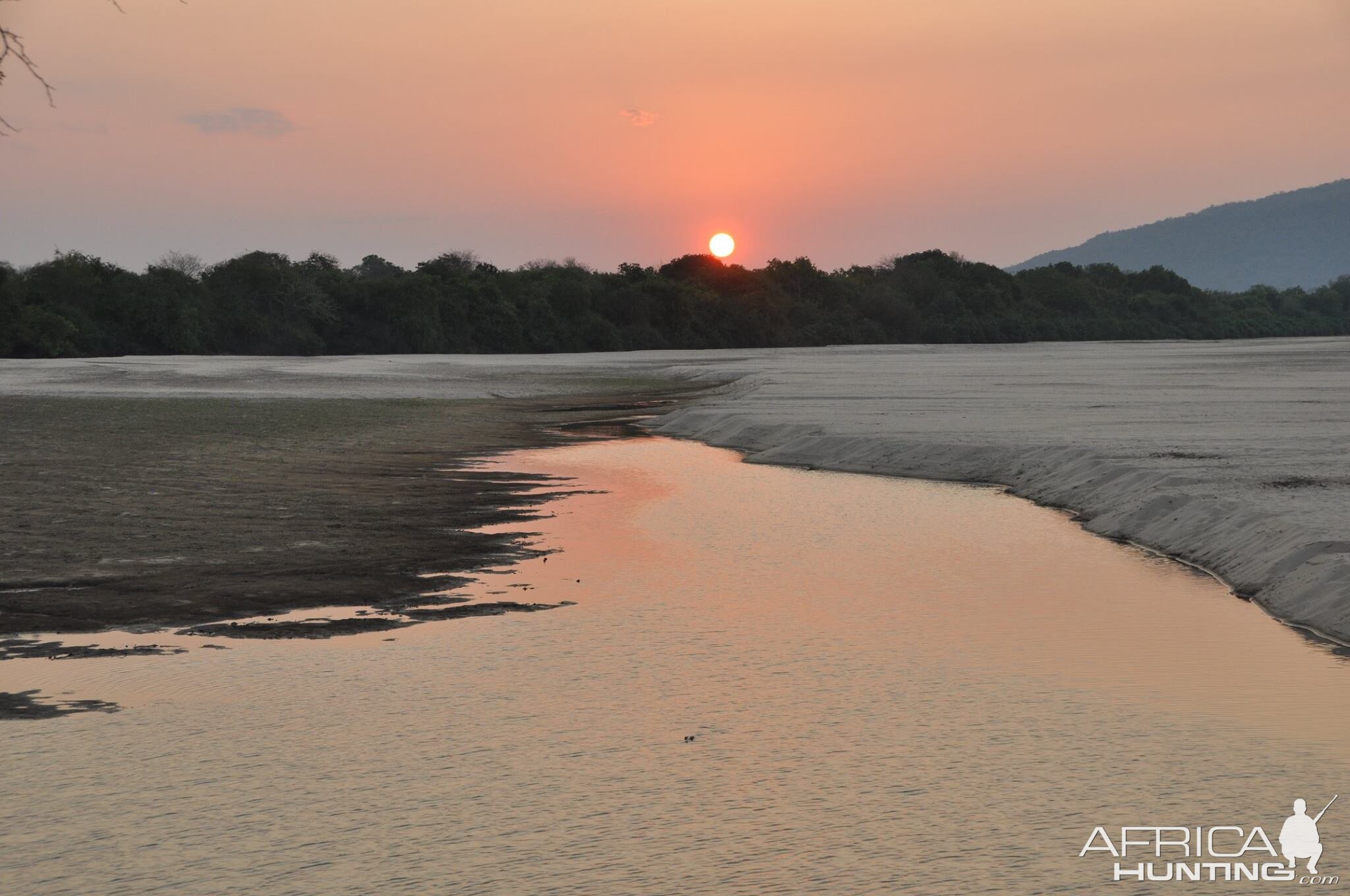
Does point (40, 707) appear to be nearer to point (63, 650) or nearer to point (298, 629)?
point (63, 650)

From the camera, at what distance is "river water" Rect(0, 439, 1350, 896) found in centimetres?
777

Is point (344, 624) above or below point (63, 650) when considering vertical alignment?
below

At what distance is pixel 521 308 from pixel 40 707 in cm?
13064

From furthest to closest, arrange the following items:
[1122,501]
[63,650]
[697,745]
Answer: [1122,501]
[63,650]
[697,745]

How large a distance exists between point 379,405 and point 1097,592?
36.6 m

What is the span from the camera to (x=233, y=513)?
2052 centimetres

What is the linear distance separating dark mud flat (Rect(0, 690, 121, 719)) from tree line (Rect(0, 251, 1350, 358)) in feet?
321

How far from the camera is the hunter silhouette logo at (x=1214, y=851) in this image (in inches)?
298

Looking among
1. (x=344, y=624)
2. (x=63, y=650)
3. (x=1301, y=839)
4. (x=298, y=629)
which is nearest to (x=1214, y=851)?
(x=1301, y=839)

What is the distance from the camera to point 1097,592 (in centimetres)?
1562

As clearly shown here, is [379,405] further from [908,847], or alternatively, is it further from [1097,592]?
[908,847]

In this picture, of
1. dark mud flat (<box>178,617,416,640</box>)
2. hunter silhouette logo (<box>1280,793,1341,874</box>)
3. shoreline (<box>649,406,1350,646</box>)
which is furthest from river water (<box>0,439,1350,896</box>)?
shoreline (<box>649,406,1350,646</box>)

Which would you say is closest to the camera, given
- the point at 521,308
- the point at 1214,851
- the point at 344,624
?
the point at 1214,851

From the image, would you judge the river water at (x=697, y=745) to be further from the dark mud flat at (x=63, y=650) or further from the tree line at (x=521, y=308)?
the tree line at (x=521, y=308)
